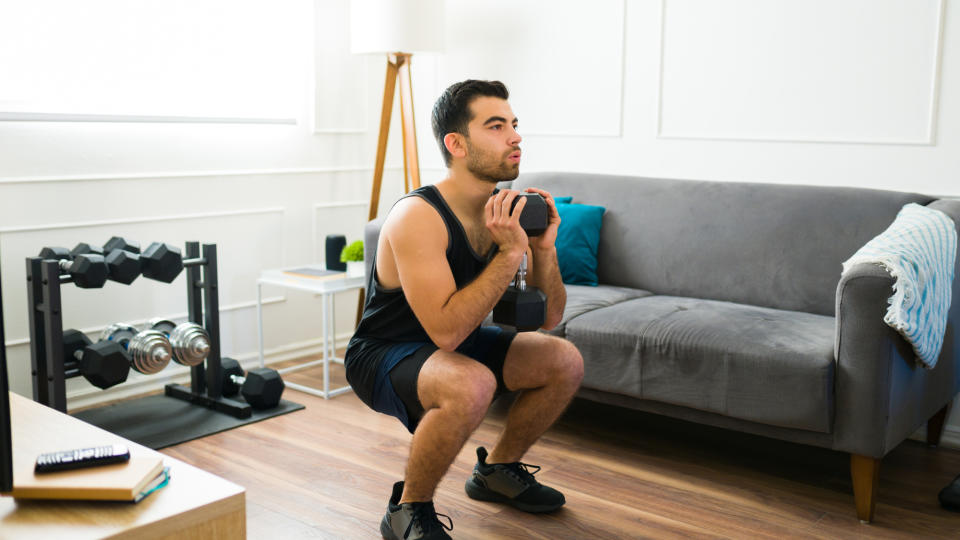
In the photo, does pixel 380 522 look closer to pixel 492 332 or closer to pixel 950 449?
pixel 492 332

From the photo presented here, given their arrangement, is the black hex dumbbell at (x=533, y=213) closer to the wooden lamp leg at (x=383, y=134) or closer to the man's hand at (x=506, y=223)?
the man's hand at (x=506, y=223)

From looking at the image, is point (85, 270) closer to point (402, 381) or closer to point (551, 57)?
point (402, 381)

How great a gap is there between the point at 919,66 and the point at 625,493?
5.64 ft

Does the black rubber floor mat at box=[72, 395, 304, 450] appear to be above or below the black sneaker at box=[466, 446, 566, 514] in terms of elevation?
below

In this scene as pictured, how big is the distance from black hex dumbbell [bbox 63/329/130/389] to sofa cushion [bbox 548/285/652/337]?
4.49 ft

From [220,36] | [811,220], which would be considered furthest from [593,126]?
[220,36]

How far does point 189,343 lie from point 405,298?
1.08 meters

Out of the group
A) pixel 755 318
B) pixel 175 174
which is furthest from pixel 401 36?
pixel 755 318

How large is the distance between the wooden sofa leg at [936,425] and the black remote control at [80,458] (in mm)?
2503

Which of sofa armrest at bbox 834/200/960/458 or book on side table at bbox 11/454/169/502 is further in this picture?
sofa armrest at bbox 834/200/960/458

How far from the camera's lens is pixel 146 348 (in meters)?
2.85

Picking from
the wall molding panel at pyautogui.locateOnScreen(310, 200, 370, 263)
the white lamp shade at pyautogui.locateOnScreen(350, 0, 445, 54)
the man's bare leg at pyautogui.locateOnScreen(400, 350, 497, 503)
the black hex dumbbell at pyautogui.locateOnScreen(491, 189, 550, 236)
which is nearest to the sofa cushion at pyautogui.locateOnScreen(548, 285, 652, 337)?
the black hex dumbbell at pyautogui.locateOnScreen(491, 189, 550, 236)

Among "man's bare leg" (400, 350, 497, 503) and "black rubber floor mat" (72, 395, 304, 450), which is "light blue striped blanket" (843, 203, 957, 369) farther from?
"black rubber floor mat" (72, 395, 304, 450)

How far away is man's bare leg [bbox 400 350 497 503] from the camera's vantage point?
80.3 inches
